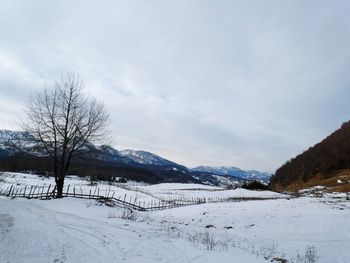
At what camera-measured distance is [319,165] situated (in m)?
125

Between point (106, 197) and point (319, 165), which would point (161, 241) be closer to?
point (106, 197)

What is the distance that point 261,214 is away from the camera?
31438 millimetres

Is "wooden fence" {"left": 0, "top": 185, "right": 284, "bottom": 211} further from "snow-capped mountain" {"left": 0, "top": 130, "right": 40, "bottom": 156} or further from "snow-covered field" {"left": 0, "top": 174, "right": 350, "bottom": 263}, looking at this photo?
"snow-covered field" {"left": 0, "top": 174, "right": 350, "bottom": 263}

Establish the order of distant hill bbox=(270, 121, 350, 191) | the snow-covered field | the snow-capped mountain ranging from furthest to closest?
1. distant hill bbox=(270, 121, 350, 191)
2. the snow-capped mountain
3. the snow-covered field

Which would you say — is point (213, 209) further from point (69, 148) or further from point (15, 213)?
point (15, 213)

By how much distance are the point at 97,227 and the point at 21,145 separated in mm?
23280

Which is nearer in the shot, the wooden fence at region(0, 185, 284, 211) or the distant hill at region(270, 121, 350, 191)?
the wooden fence at region(0, 185, 284, 211)

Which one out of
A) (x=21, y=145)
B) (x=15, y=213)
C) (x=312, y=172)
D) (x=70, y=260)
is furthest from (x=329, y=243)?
(x=312, y=172)

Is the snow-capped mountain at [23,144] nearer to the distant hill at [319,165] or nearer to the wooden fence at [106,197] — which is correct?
the wooden fence at [106,197]

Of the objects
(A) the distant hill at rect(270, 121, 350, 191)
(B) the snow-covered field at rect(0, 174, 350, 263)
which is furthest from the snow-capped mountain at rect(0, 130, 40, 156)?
(A) the distant hill at rect(270, 121, 350, 191)

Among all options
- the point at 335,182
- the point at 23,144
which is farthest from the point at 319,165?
the point at 23,144

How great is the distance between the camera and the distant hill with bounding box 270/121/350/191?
111438mm

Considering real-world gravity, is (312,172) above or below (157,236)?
above

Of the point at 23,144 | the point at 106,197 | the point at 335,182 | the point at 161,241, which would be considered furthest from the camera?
the point at 335,182
